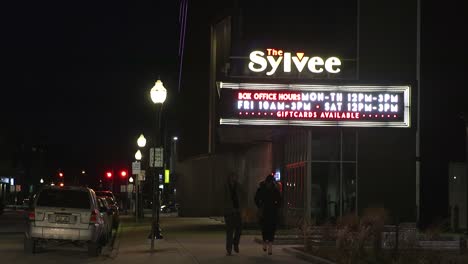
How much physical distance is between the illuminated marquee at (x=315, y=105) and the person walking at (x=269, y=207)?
798 centimetres

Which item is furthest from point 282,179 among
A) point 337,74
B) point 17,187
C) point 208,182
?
point 17,187

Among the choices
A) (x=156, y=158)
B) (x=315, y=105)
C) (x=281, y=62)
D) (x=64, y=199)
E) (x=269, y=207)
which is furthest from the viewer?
(x=281, y=62)

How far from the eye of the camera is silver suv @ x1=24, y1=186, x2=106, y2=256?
18.6 m

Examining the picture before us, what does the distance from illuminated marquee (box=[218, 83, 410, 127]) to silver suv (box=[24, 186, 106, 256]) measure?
783cm

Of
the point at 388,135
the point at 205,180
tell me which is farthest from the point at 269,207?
the point at 205,180

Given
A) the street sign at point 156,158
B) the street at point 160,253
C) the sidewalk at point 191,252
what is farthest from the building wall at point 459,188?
the street sign at point 156,158

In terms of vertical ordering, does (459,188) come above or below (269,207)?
above

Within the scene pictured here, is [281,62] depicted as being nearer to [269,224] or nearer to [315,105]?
[315,105]

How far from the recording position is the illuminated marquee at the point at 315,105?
25.6m

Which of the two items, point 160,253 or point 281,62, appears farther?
point 281,62

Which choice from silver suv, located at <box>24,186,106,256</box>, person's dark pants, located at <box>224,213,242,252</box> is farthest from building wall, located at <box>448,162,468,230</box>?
silver suv, located at <box>24,186,106,256</box>

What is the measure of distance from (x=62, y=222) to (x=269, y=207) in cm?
540

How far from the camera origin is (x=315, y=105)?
2598cm

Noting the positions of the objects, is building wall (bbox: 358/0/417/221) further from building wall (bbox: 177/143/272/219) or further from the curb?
building wall (bbox: 177/143/272/219)
